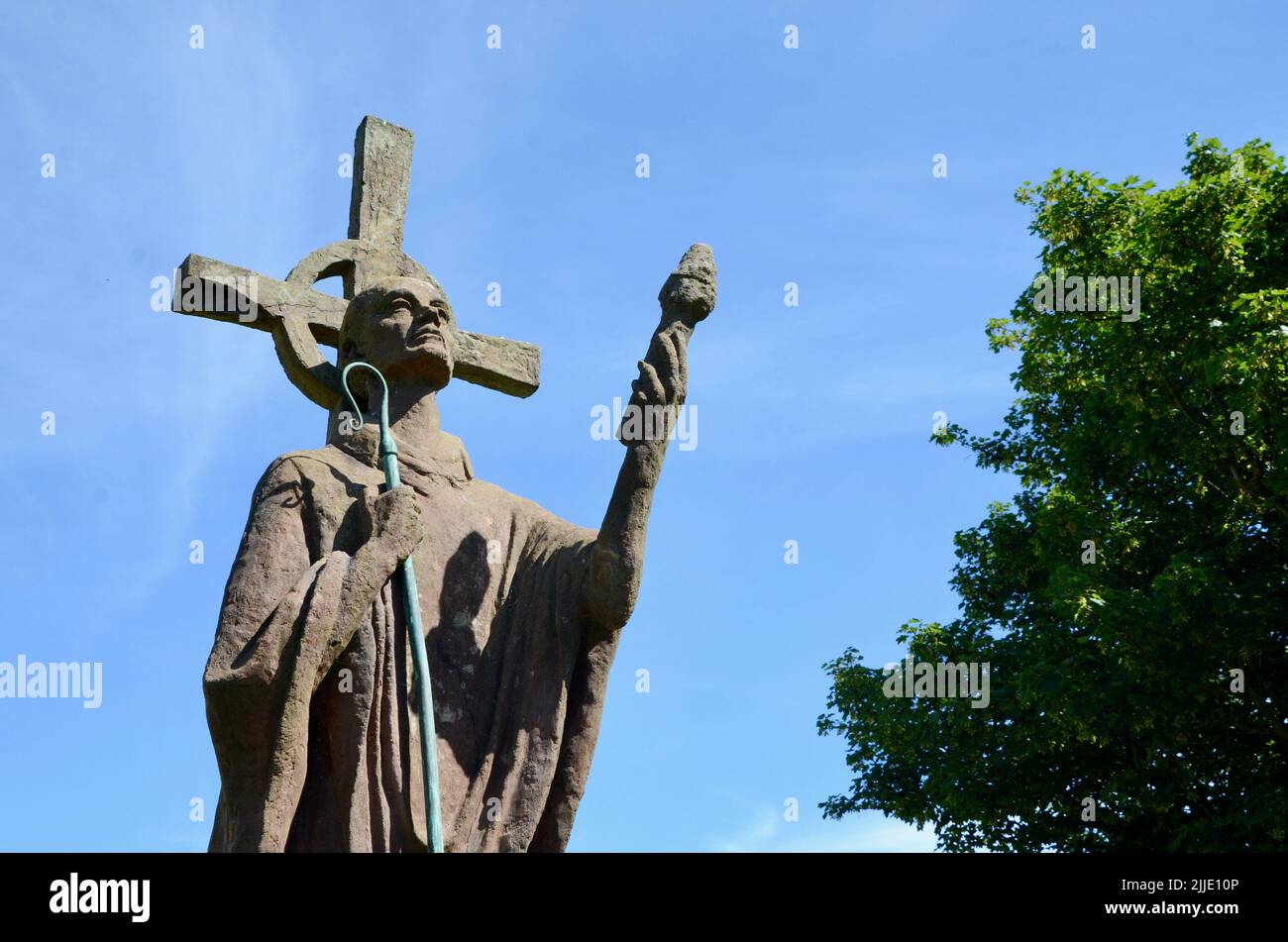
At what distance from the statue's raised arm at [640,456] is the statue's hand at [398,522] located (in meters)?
0.80

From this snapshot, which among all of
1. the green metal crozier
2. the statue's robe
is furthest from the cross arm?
the green metal crozier

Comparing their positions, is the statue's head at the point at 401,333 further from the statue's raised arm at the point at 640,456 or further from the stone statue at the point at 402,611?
the statue's raised arm at the point at 640,456

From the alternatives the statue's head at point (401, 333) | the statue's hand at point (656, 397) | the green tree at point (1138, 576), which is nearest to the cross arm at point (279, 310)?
the statue's head at point (401, 333)

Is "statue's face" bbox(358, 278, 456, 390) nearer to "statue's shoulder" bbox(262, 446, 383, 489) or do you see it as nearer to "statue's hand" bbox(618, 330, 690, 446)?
"statue's shoulder" bbox(262, 446, 383, 489)

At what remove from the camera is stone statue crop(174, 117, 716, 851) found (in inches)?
250

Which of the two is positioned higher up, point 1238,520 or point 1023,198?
point 1023,198

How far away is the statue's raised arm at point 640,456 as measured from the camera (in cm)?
692

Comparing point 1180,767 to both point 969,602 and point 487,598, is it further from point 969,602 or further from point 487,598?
point 487,598

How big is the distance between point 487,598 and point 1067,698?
10227mm

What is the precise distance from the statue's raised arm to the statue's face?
112 cm

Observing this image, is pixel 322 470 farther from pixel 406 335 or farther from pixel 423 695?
pixel 423 695

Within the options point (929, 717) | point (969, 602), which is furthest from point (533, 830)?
point (969, 602)

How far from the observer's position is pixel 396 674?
6.75 m
